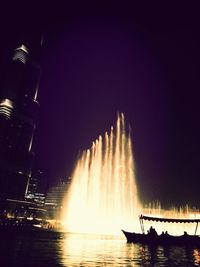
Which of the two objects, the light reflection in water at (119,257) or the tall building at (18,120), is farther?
the tall building at (18,120)

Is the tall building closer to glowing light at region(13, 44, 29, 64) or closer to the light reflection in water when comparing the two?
glowing light at region(13, 44, 29, 64)

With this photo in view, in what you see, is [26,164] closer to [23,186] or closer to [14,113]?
[23,186]

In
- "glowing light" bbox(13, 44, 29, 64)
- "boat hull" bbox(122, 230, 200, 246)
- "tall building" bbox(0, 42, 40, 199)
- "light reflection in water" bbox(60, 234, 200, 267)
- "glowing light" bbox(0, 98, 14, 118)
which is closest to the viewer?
"light reflection in water" bbox(60, 234, 200, 267)

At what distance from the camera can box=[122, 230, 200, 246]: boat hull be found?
47.2 m

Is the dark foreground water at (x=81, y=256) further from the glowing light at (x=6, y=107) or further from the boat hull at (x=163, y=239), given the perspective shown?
the glowing light at (x=6, y=107)

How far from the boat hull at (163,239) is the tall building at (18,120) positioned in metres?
102

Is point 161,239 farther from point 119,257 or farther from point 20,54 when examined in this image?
point 20,54

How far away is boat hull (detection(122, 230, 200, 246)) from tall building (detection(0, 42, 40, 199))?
101935 millimetres

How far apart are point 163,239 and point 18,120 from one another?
448ft

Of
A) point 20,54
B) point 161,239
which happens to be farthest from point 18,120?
point 161,239

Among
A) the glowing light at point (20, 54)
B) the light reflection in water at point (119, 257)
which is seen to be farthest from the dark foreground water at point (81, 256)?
the glowing light at point (20, 54)

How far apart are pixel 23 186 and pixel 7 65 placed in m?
84.6

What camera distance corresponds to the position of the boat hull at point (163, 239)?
47.2 metres

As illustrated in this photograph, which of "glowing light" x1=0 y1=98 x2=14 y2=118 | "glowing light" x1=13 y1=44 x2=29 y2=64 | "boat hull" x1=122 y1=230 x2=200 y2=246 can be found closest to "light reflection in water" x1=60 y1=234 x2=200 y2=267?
"boat hull" x1=122 y1=230 x2=200 y2=246
